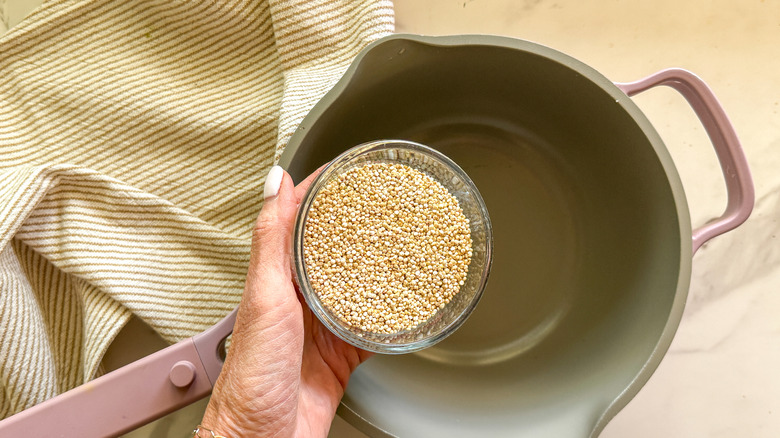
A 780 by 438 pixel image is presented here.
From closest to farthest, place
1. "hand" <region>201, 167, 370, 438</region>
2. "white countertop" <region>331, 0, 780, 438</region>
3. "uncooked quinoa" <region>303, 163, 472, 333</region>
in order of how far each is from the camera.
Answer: "hand" <region>201, 167, 370, 438</region> < "uncooked quinoa" <region>303, 163, 472, 333</region> < "white countertop" <region>331, 0, 780, 438</region>

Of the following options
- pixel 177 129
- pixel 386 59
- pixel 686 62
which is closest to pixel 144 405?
pixel 177 129

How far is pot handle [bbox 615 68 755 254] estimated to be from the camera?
76 cm

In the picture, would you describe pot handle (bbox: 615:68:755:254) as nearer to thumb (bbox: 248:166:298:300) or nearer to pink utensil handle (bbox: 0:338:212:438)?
thumb (bbox: 248:166:298:300)

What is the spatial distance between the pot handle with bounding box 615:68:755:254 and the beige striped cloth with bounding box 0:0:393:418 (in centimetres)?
41

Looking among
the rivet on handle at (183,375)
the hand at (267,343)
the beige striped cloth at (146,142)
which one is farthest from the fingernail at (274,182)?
the rivet on handle at (183,375)

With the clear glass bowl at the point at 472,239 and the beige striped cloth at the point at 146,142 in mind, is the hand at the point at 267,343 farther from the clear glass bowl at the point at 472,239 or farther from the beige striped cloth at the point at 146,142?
the beige striped cloth at the point at 146,142

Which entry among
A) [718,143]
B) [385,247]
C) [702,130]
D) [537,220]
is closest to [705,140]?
[702,130]

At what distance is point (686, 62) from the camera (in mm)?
974

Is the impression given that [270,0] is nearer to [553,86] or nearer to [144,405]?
[553,86]

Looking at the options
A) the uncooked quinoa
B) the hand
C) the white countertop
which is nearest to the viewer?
the hand

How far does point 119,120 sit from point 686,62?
95cm

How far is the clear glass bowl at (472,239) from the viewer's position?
71cm

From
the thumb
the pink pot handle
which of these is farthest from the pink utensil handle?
the thumb

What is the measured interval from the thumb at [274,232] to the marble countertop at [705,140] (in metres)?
0.43
